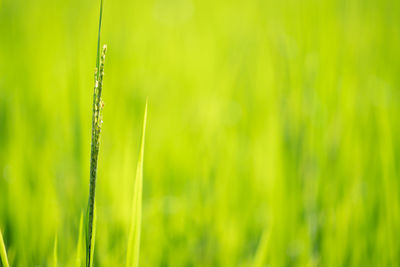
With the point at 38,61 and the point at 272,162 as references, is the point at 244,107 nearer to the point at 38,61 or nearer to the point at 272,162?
the point at 272,162

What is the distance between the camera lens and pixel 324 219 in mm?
812

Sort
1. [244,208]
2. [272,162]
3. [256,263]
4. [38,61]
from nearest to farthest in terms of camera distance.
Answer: [256,263] < [244,208] < [272,162] < [38,61]

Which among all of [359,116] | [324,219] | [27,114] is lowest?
[324,219]

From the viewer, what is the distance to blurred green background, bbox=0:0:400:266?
0.77 meters

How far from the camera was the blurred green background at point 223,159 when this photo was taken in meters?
0.77

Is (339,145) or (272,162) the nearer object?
(339,145)

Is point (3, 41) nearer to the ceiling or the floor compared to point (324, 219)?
nearer to the ceiling

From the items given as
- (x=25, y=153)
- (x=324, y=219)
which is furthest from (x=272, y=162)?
(x=25, y=153)

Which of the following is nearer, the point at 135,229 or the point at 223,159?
the point at 135,229

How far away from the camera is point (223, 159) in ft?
3.54

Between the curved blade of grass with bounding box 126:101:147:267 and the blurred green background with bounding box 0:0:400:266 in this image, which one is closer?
the curved blade of grass with bounding box 126:101:147:267

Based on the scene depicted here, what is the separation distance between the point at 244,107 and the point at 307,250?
76 cm

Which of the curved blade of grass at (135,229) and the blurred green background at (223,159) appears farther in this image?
the blurred green background at (223,159)

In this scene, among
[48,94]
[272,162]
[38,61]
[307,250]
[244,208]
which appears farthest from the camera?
[38,61]
